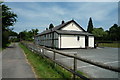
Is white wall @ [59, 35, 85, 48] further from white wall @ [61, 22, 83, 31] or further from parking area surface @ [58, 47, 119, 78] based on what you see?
parking area surface @ [58, 47, 119, 78]

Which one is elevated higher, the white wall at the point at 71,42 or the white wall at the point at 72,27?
the white wall at the point at 72,27

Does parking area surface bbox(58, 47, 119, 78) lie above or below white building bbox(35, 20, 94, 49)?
below

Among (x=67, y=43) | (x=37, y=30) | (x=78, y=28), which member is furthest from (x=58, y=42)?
(x=37, y=30)

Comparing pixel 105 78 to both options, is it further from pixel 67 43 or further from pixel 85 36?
pixel 85 36

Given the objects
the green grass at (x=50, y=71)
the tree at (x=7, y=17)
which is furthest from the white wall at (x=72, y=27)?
the green grass at (x=50, y=71)

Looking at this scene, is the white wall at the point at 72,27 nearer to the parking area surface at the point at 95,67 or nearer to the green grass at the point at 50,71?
the parking area surface at the point at 95,67

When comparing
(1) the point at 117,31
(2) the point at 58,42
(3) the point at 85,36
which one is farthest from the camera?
(1) the point at 117,31

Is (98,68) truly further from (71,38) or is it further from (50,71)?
(71,38)

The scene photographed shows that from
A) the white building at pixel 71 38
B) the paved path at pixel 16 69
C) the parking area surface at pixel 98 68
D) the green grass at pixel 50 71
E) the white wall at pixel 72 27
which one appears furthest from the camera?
the white wall at pixel 72 27

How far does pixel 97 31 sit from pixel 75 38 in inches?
1457

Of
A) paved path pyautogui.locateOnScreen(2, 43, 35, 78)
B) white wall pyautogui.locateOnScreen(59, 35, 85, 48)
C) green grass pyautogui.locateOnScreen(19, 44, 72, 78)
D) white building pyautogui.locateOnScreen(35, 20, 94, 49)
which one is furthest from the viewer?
white wall pyautogui.locateOnScreen(59, 35, 85, 48)

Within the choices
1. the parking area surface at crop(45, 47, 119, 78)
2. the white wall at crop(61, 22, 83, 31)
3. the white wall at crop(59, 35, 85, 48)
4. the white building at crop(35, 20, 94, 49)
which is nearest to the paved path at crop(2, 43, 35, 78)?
the parking area surface at crop(45, 47, 119, 78)

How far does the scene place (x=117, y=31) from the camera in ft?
160

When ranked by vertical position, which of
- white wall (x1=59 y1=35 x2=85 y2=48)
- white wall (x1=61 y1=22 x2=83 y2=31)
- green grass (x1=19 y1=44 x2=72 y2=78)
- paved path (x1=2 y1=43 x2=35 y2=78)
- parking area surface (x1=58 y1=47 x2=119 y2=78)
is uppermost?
white wall (x1=61 y1=22 x2=83 y2=31)
